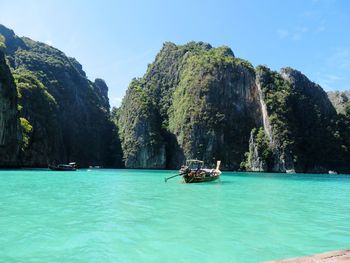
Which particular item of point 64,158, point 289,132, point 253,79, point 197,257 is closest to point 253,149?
point 289,132

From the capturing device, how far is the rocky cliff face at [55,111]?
97625 millimetres

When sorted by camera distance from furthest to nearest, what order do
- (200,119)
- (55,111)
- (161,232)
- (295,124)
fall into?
(200,119)
(55,111)
(295,124)
(161,232)

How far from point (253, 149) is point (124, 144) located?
40.3 meters

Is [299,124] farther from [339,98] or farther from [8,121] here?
[8,121]

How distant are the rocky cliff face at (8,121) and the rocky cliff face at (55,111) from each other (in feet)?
47.1

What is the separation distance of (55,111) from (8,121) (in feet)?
146

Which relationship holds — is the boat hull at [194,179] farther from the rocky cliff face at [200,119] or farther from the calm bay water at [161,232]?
the rocky cliff face at [200,119]

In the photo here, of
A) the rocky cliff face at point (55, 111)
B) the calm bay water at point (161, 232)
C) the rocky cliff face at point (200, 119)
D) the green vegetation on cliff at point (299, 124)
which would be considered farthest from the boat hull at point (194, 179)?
the rocky cliff face at point (200, 119)

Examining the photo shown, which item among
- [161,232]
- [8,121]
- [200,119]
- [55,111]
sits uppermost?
[55,111]

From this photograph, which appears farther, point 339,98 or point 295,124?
point 339,98

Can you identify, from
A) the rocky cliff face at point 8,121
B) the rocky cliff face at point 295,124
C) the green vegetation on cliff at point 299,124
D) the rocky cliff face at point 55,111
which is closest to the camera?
the rocky cliff face at point 8,121

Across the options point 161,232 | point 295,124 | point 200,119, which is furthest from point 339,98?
point 161,232

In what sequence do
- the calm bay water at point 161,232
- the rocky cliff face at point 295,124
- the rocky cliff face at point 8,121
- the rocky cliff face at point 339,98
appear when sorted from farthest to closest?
Answer: the rocky cliff face at point 339,98 < the rocky cliff face at point 295,124 < the rocky cliff face at point 8,121 < the calm bay water at point 161,232

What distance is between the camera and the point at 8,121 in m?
68.8
